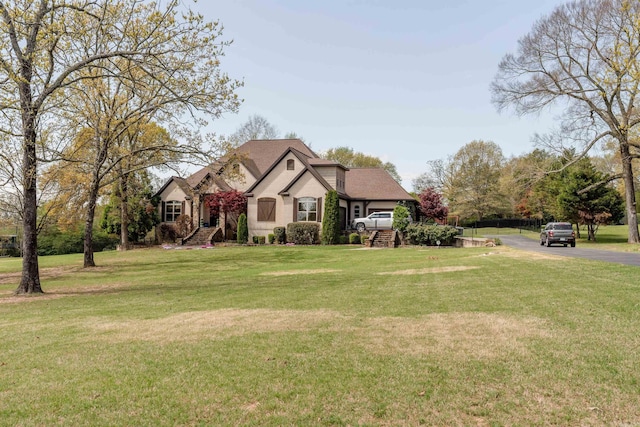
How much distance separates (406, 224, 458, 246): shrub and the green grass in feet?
59.3

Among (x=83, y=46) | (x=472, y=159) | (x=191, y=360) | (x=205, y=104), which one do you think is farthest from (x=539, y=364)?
(x=472, y=159)

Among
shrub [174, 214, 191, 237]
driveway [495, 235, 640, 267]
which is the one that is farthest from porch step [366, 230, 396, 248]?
shrub [174, 214, 191, 237]

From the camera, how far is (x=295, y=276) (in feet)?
54.6

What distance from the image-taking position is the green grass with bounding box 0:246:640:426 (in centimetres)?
452

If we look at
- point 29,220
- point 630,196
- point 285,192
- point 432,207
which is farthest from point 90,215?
point 630,196

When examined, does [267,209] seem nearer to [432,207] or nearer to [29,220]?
[432,207]

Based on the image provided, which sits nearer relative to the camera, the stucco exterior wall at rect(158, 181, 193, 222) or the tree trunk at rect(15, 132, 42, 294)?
the tree trunk at rect(15, 132, 42, 294)

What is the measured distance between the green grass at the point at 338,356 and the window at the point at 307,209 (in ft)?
74.6

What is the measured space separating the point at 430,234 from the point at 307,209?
991 centimetres

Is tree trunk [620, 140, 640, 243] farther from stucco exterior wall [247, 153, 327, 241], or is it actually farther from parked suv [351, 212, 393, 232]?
stucco exterior wall [247, 153, 327, 241]

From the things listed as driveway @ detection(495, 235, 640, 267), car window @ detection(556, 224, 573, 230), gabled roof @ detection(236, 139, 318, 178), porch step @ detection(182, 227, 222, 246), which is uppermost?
Result: gabled roof @ detection(236, 139, 318, 178)

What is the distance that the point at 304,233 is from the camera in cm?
3441

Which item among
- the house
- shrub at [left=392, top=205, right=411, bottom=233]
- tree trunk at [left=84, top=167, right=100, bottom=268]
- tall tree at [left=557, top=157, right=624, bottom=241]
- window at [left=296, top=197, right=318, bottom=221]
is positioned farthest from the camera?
the house

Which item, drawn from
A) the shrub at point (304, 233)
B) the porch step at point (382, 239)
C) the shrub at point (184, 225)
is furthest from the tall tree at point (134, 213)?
the porch step at point (382, 239)
